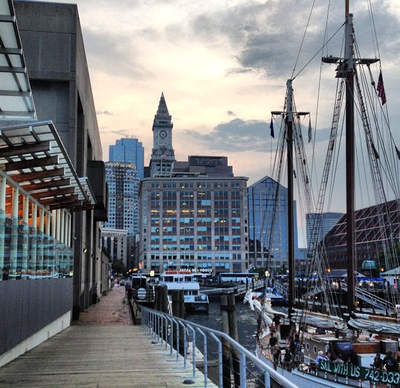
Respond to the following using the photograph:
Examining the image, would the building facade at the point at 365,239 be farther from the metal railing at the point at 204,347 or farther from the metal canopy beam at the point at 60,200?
the metal canopy beam at the point at 60,200

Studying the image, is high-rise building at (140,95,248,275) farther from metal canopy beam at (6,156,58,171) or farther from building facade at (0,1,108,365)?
metal canopy beam at (6,156,58,171)

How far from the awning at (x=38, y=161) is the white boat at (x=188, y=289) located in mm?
46066

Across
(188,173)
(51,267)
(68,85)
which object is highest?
(188,173)

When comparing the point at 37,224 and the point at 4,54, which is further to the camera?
the point at 37,224

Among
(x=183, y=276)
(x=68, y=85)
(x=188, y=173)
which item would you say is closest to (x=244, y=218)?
(x=188, y=173)

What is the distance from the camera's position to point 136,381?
32.1ft

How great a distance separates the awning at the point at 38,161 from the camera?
10.5 meters

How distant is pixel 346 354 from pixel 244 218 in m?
143

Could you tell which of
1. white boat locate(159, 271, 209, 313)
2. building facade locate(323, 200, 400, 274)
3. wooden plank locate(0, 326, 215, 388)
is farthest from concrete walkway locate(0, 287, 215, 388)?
building facade locate(323, 200, 400, 274)

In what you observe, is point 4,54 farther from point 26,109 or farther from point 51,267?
point 51,267

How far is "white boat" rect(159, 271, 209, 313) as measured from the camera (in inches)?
2709

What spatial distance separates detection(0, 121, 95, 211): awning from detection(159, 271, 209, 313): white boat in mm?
46066

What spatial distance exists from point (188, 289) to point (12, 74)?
211 ft

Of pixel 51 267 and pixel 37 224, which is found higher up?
pixel 37 224
